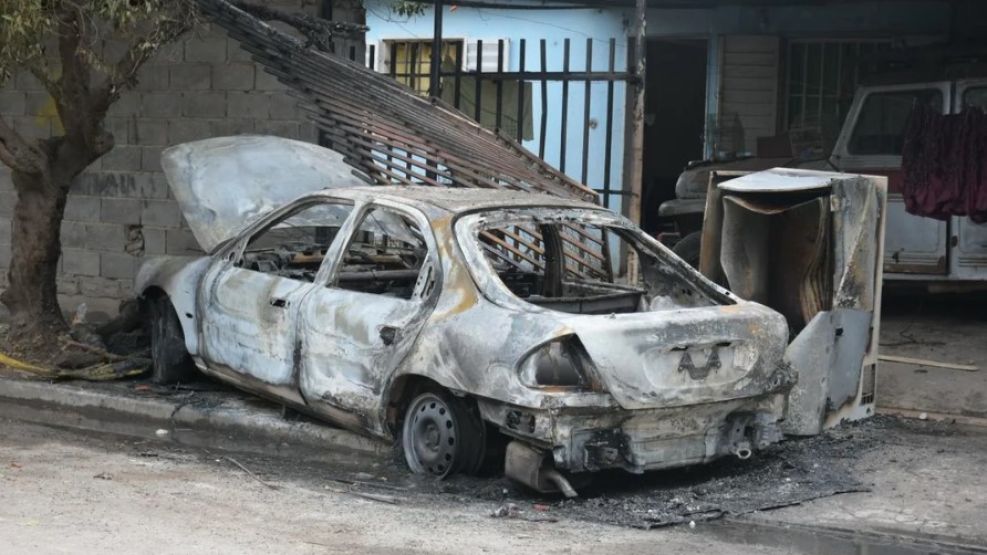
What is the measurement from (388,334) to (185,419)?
207 centimetres

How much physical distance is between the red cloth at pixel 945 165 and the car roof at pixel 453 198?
418cm

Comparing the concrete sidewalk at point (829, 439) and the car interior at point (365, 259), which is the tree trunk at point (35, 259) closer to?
the concrete sidewalk at point (829, 439)

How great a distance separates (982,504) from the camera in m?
6.56

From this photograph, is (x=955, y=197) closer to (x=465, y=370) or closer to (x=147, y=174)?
(x=465, y=370)

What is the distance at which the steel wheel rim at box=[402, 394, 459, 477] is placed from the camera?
6625 millimetres

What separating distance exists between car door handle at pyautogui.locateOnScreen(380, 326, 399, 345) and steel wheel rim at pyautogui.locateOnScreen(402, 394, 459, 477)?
341mm

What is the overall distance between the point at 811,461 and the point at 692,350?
4.44 feet

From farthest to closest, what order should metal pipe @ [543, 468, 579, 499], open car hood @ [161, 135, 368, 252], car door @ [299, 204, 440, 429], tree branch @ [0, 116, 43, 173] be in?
tree branch @ [0, 116, 43, 173] → open car hood @ [161, 135, 368, 252] → car door @ [299, 204, 440, 429] → metal pipe @ [543, 468, 579, 499]

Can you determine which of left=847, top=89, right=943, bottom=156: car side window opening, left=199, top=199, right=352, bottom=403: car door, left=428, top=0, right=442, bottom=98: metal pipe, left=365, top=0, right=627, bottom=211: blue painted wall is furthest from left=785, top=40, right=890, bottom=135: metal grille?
left=199, top=199, right=352, bottom=403: car door

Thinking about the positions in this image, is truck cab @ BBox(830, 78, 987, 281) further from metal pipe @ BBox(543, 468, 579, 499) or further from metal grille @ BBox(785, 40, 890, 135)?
metal pipe @ BBox(543, 468, 579, 499)

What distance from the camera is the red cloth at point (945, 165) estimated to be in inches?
405

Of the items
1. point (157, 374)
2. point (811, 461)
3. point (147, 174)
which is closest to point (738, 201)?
point (811, 461)

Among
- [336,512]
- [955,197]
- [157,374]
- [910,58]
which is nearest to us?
[336,512]

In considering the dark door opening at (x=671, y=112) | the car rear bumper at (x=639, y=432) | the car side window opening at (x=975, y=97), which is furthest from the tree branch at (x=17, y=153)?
the dark door opening at (x=671, y=112)
